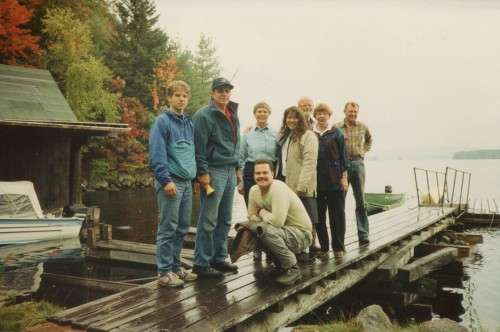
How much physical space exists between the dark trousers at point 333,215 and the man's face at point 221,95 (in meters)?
2.20

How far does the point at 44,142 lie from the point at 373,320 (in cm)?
1441

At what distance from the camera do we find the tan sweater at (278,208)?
4977 mm

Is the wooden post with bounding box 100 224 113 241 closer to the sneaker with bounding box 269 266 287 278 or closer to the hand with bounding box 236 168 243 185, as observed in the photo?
the hand with bounding box 236 168 243 185

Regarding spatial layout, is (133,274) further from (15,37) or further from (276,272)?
(15,37)

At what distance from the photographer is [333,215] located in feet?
21.3

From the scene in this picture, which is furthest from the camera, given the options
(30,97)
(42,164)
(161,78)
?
(161,78)

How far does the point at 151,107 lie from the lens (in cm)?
4069

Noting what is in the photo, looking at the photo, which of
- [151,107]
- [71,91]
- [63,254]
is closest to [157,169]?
[63,254]

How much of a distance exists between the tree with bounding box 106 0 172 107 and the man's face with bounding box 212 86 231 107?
3613cm

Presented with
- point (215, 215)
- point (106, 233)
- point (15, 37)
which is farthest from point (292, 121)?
point (15, 37)

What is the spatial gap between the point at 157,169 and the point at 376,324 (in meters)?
3.03

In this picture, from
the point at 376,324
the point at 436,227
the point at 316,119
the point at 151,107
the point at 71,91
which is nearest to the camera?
the point at 376,324

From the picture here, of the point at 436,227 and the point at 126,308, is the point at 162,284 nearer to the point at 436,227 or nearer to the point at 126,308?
the point at 126,308

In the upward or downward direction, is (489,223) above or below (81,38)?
below
